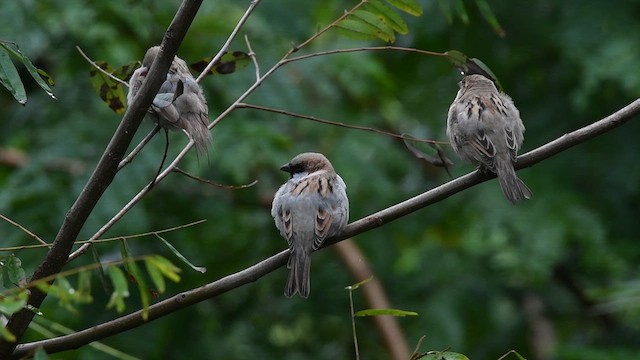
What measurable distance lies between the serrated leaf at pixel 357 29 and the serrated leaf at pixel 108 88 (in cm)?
94

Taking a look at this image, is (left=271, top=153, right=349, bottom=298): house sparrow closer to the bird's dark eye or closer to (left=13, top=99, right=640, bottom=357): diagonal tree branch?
the bird's dark eye

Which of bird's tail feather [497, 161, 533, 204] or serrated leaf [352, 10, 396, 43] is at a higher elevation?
serrated leaf [352, 10, 396, 43]

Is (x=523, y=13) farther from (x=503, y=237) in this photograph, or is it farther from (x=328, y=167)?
(x=328, y=167)

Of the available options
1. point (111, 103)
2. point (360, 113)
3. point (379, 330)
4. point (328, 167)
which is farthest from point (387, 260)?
point (111, 103)

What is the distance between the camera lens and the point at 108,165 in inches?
125

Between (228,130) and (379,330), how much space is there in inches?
86.0

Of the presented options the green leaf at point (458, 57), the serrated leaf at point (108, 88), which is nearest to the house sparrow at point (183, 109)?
the serrated leaf at point (108, 88)

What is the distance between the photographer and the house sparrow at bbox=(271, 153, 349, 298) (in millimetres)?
4711

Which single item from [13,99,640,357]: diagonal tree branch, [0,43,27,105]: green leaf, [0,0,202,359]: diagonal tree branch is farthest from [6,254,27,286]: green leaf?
[0,43,27,105]: green leaf

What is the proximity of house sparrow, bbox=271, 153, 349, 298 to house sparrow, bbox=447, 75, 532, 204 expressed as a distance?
77 centimetres

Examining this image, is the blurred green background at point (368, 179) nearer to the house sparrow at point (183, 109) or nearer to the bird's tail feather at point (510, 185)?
the bird's tail feather at point (510, 185)

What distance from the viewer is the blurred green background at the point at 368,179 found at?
6.78 meters

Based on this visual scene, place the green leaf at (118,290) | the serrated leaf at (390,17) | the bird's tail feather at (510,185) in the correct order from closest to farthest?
the green leaf at (118,290) → the serrated leaf at (390,17) → the bird's tail feather at (510,185)

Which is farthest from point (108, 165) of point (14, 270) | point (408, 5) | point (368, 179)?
point (368, 179)
